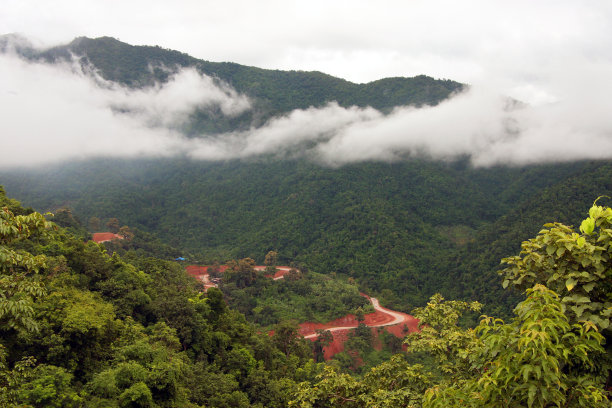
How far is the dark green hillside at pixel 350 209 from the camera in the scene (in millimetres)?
57062

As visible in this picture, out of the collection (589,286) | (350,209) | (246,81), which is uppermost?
(246,81)

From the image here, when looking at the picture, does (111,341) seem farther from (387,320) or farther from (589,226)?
(387,320)

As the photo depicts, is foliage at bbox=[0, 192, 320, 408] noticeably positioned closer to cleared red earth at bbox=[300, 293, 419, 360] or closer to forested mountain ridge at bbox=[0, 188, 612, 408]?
forested mountain ridge at bbox=[0, 188, 612, 408]

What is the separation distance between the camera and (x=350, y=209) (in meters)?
80.1

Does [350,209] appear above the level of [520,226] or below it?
below

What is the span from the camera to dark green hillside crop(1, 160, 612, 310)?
57.1 m

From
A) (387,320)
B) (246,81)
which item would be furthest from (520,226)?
(246,81)

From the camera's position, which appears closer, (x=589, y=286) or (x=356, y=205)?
(x=589, y=286)

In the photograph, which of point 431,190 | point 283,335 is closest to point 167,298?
point 283,335

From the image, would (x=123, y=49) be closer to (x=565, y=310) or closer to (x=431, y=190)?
(x=431, y=190)

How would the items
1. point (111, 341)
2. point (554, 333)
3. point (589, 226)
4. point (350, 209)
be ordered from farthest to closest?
point (350, 209) → point (111, 341) → point (589, 226) → point (554, 333)

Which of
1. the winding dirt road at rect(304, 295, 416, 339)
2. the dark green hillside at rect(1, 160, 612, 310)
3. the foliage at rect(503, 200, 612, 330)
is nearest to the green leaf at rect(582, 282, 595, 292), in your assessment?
the foliage at rect(503, 200, 612, 330)

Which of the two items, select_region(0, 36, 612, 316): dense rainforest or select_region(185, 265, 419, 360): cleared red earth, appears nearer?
select_region(185, 265, 419, 360): cleared red earth

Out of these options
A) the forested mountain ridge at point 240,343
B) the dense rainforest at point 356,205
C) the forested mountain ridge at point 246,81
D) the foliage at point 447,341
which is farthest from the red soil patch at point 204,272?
the forested mountain ridge at point 246,81
